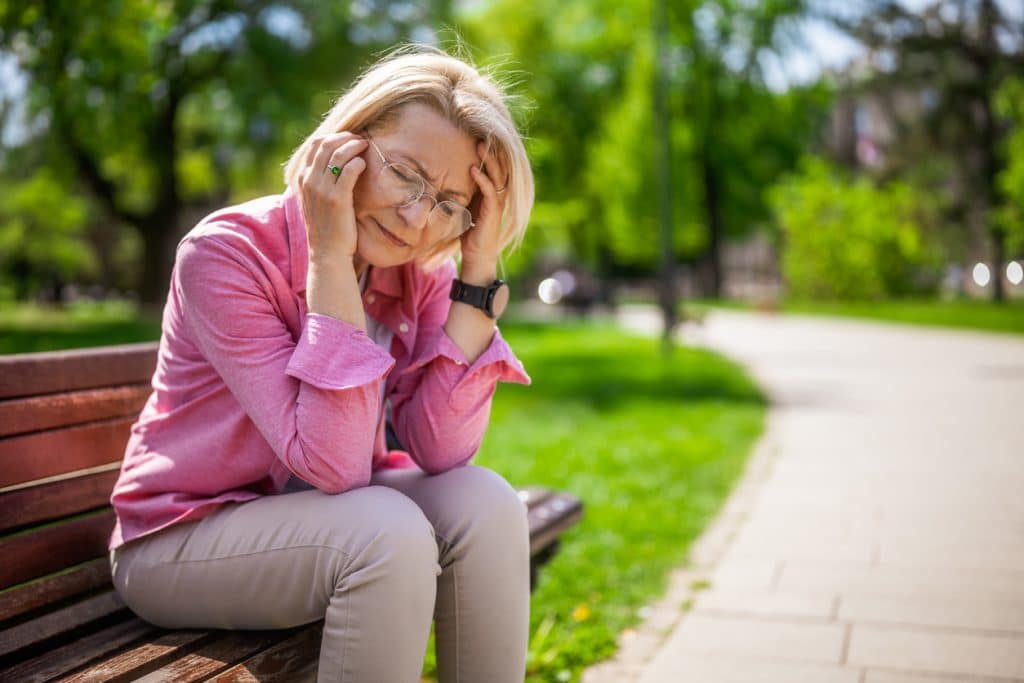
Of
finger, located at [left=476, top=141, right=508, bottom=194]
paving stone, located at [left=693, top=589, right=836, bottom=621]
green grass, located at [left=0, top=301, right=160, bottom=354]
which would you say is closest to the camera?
finger, located at [left=476, top=141, right=508, bottom=194]

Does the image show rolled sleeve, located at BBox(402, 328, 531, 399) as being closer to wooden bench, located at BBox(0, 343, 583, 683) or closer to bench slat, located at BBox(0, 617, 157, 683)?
wooden bench, located at BBox(0, 343, 583, 683)

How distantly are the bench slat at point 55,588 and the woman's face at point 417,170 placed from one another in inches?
38.3

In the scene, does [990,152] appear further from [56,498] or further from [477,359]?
[56,498]

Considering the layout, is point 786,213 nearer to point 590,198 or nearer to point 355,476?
point 590,198

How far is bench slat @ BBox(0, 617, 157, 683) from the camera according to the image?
1.85m

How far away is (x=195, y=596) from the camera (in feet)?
6.61

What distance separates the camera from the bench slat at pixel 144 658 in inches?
71.2

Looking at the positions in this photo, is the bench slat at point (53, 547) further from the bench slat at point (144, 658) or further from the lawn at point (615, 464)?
the lawn at point (615, 464)

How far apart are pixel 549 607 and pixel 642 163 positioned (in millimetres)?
30450

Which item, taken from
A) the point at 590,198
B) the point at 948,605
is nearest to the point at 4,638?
the point at 948,605

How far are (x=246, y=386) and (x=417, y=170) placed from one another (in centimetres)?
58

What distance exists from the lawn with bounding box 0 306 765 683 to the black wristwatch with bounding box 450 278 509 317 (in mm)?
1282

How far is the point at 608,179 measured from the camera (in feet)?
115

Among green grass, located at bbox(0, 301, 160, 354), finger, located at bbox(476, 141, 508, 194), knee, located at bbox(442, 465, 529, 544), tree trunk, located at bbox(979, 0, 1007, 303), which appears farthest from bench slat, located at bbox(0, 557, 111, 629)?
tree trunk, located at bbox(979, 0, 1007, 303)
